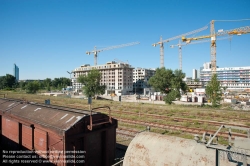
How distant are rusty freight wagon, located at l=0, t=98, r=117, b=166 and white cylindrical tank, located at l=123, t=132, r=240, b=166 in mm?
1931

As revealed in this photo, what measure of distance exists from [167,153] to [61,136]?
12.0 feet

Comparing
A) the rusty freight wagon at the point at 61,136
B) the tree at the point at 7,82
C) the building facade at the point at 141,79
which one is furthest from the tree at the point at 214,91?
the tree at the point at 7,82

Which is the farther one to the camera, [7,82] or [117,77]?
[7,82]

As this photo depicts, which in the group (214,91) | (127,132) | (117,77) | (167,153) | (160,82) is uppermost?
(117,77)

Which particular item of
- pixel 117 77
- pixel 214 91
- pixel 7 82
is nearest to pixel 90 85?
pixel 214 91

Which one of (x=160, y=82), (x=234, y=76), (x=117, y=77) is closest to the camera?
(x=160, y=82)

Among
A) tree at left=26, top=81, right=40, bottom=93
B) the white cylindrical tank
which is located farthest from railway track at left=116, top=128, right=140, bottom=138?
tree at left=26, top=81, right=40, bottom=93

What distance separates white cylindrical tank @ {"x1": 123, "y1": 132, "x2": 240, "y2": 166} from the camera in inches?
177

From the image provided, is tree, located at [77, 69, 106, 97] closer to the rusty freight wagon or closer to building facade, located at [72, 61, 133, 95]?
the rusty freight wagon

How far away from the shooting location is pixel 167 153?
16.5ft

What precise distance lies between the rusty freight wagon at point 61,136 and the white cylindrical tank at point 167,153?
1931 mm

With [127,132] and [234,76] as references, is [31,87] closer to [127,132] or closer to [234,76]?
[127,132]

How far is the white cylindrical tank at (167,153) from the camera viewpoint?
4484 mm

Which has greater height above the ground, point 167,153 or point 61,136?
point 61,136
